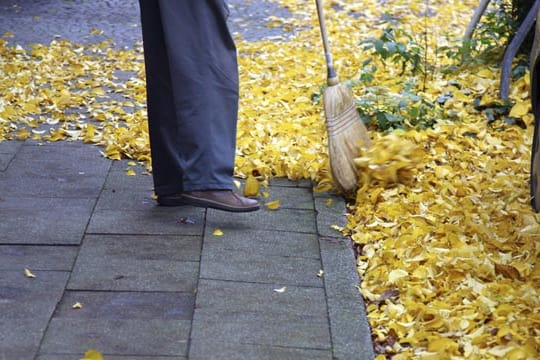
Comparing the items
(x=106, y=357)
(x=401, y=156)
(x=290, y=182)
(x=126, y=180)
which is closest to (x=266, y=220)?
(x=290, y=182)

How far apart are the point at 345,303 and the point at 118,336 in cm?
84

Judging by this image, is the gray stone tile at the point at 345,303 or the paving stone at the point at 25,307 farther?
the gray stone tile at the point at 345,303

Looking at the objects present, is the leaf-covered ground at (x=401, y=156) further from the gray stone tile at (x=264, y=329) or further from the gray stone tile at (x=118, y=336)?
the gray stone tile at (x=118, y=336)

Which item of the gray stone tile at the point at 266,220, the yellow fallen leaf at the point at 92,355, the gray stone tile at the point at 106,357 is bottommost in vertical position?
the gray stone tile at the point at 266,220

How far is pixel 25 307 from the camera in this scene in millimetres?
3600

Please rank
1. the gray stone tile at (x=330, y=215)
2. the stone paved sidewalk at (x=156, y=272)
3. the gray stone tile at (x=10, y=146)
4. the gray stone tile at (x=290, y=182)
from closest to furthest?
1. the stone paved sidewalk at (x=156, y=272)
2. the gray stone tile at (x=330, y=215)
3. the gray stone tile at (x=290, y=182)
4. the gray stone tile at (x=10, y=146)

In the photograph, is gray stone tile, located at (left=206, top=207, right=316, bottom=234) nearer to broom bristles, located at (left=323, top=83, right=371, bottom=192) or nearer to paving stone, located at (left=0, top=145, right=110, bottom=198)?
broom bristles, located at (left=323, top=83, right=371, bottom=192)

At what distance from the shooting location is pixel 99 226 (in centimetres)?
443

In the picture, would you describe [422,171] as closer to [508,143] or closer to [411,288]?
[508,143]

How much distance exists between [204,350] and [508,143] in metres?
2.79

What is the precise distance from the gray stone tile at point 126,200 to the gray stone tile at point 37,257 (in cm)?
55

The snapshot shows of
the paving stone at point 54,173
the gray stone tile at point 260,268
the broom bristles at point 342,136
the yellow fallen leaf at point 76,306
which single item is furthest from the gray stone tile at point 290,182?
the yellow fallen leaf at point 76,306

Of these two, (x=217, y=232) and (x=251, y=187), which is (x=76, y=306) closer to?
(x=217, y=232)

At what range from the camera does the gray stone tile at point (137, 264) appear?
12.6 feet
